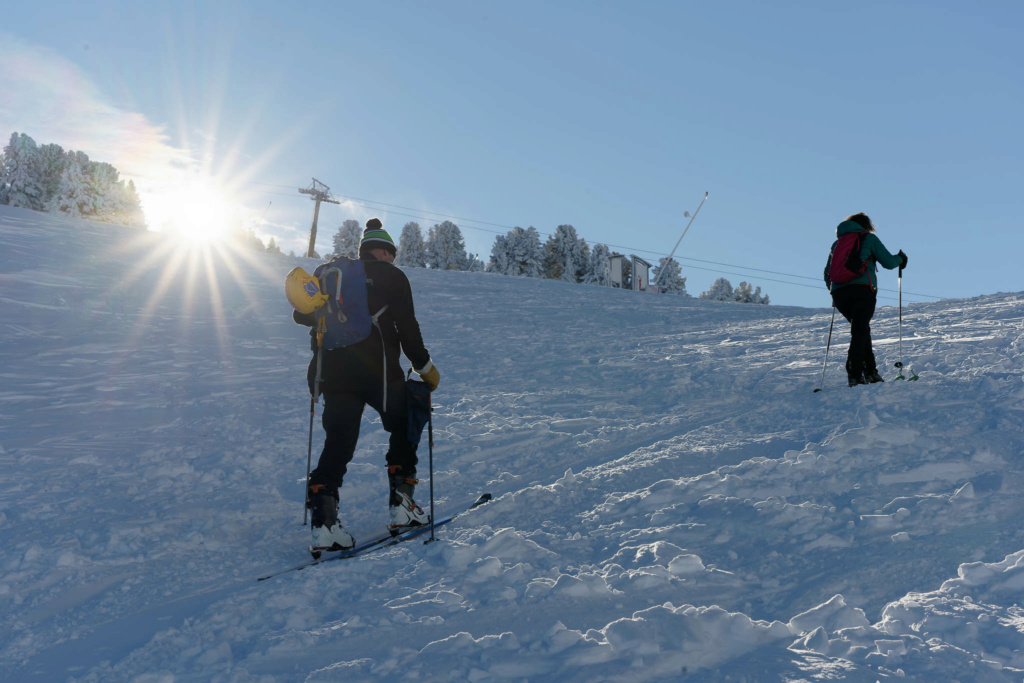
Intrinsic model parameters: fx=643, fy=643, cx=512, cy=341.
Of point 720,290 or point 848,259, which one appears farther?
point 720,290

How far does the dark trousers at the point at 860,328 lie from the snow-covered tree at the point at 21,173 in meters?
87.4

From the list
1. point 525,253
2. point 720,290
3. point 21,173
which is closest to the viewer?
point 21,173

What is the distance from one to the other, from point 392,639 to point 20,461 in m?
4.49

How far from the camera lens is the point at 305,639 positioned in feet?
9.36

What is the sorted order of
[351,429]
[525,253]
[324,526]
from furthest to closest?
[525,253]
[351,429]
[324,526]

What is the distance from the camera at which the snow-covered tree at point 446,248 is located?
79500 mm

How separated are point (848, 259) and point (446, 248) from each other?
74.3m

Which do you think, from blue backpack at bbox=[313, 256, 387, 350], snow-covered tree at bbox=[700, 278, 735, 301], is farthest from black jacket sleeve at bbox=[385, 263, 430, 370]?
snow-covered tree at bbox=[700, 278, 735, 301]

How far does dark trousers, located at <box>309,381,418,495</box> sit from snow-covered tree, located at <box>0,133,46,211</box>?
3415 inches

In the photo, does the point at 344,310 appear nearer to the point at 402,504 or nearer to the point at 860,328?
the point at 402,504

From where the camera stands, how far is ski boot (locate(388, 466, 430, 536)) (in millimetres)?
4289

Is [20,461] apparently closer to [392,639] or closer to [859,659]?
[392,639]

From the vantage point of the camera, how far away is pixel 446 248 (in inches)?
3142

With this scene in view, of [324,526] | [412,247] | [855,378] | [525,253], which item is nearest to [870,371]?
[855,378]
